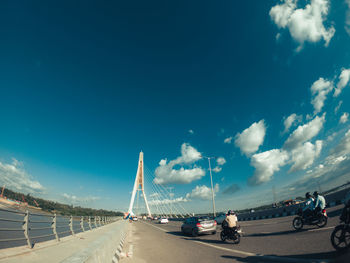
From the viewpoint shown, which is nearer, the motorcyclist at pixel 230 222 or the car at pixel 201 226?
the motorcyclist at pixel 230 222

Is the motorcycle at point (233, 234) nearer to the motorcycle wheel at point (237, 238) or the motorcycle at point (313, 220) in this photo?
the motorcycle wheel at point (237, 238)

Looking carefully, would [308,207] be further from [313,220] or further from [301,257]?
[301,257]

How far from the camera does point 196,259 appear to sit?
679cm

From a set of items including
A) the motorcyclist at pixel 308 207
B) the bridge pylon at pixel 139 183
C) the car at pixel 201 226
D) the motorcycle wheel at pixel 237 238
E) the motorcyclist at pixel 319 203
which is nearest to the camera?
the motorcycle wheel at pixel 237 238

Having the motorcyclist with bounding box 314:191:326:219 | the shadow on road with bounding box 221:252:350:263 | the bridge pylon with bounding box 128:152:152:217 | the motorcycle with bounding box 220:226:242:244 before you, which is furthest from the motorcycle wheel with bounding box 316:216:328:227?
the bridge pylon with bounding box 128:152:152:217

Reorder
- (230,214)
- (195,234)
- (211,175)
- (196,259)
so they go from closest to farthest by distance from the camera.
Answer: (196,259), (230,214), (195,234), (211,175)

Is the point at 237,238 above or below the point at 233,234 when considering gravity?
below

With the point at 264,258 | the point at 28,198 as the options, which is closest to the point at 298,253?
the point at 264,258

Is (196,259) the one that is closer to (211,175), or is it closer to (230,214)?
(230,214)

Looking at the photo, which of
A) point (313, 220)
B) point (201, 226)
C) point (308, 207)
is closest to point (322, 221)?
point (313, 220)

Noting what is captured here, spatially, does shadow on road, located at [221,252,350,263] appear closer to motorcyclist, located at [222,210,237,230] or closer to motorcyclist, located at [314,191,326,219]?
motorcyclist, located at [222,210,237,230]

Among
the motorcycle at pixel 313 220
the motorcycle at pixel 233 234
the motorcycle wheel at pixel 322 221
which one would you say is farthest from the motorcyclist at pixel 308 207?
the motorcycle at pixel 233 234

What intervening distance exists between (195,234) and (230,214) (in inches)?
192

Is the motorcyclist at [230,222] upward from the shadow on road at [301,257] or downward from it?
downward
